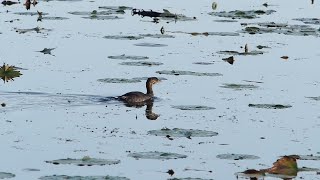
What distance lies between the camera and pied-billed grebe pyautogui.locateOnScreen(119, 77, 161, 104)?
15.3 meters

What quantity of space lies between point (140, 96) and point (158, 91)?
3.89ft

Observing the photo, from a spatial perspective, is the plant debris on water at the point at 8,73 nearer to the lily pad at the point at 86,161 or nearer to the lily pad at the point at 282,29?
the lily pad at the point at 86,161

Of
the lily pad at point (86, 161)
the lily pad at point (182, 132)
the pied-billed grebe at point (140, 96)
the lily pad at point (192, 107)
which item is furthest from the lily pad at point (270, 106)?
the lily pad at point (86, 161)

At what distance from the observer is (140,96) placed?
15.5 meters

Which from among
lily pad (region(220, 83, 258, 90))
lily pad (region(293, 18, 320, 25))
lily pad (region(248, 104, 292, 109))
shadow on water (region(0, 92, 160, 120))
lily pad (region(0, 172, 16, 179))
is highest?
lily pad (region(293, 18, 320, 25))

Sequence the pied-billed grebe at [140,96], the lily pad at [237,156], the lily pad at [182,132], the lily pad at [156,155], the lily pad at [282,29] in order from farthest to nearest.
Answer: the lily pad at [282,29] → the pied-billed grebe at [140,96] → the lily pad at [182,132] → the lily pad at [237,156] → the lily pad at [156,155]

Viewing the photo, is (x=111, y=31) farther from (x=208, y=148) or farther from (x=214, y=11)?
(x=208, y=148)

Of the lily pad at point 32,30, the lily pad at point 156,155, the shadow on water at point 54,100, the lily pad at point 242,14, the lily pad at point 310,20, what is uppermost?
the lily pad at point 242,14

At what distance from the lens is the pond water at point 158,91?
11781 mm

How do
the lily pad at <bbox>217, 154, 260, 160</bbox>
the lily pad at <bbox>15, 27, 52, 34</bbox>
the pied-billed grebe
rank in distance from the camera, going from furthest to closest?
the lily pad at <bbox>15, 27, 52, 34</bbox> < the pied-billed grebe < the lily pad at <bbox>217, 154, 260, 160</bbox>

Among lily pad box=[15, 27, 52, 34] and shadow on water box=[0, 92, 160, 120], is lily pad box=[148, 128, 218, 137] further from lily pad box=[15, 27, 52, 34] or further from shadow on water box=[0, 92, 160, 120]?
lily pad box=[15, 27, 52, 34]

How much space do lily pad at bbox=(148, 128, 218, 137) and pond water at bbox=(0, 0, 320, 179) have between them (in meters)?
0.03

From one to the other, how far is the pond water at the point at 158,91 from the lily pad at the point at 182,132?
0.03 meters

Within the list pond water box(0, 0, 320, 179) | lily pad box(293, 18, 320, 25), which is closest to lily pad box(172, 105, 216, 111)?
pond water box(0, 0, 320, 179)
